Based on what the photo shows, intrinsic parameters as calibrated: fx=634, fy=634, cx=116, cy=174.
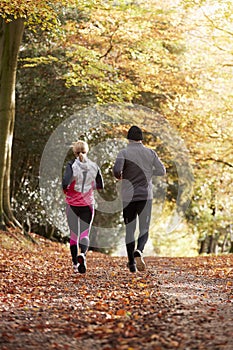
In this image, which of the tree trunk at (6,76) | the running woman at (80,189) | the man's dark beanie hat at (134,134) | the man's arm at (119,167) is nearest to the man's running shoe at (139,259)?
the running woman at (80,189)

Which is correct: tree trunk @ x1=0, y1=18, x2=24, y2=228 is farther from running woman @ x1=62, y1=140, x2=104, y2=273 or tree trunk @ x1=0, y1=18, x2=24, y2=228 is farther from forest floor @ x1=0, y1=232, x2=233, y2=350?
running woman @ x1=62, y1=140, x2=104, y2=273

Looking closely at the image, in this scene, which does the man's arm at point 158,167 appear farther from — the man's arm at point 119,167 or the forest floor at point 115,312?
the forest floor at point 115,312

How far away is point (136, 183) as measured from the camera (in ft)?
32.5

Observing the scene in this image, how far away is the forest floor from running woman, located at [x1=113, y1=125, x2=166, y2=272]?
0.68 meters

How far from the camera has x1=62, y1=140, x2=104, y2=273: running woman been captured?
10.2 meters

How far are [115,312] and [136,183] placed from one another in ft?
12.4

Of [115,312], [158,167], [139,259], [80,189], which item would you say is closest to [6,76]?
[80,189]

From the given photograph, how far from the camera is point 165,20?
21484mm

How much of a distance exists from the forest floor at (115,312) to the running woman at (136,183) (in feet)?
2.25

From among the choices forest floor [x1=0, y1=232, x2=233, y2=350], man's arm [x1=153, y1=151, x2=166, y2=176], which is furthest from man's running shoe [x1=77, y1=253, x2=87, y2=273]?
man's arm [x1=153, y1=151, x2=166, y2=176]

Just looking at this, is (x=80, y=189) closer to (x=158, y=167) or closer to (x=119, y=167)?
(x=119, y=167)

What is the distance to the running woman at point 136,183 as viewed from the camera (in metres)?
9.88

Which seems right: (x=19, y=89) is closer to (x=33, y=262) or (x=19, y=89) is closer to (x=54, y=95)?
(x=54, y=95)

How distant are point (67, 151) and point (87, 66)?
21.0 feet
